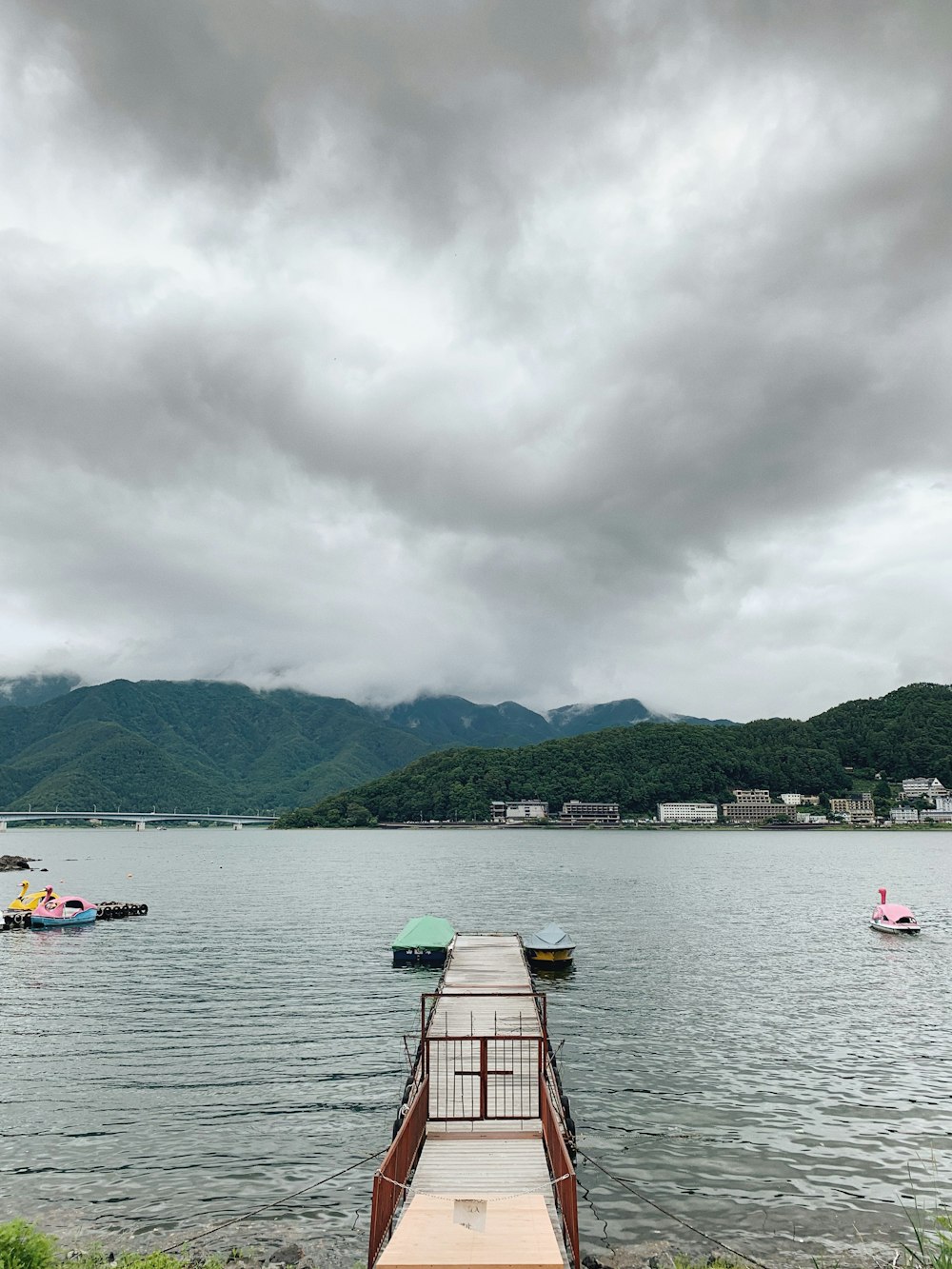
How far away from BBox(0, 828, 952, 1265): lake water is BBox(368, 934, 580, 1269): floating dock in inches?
104

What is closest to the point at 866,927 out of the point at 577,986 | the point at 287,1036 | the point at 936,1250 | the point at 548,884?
the point at 577,986

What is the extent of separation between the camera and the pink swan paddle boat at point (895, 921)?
78.4 m

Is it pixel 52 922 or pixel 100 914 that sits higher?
pixel 52 922

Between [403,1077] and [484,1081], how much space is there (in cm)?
1247

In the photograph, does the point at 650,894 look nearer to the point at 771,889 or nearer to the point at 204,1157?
the point at 771,889

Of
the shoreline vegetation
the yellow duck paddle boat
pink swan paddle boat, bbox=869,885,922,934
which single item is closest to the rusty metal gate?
the shoreline vegetation

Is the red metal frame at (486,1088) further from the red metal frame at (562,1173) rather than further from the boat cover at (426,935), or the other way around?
the boat cover at (426,935)

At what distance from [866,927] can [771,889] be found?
41588mm

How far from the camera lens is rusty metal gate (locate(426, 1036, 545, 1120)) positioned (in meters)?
25.2

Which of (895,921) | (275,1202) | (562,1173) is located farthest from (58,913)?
(562,1173)

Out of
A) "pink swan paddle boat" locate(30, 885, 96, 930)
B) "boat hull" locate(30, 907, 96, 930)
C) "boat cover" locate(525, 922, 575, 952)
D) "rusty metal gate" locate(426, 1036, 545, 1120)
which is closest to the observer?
"rusty metal gate" locate(426, 1036, 545, 1120)

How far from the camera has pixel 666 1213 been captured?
23.3 m

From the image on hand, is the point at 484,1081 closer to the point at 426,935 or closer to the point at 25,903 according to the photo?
the point at 426,935

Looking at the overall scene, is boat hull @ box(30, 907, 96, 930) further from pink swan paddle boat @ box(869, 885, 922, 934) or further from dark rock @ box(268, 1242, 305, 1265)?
pink swan paddle boat @ box(869, 885, 922, 934)
